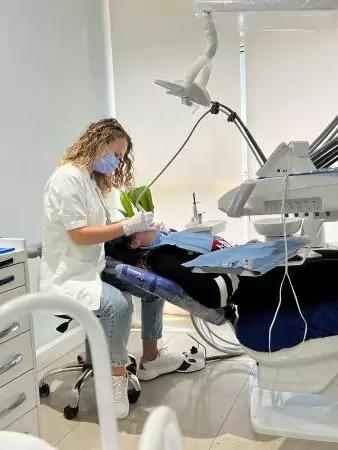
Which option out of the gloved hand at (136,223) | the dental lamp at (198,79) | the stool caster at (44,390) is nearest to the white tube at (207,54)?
the dental lamp at (198,79)

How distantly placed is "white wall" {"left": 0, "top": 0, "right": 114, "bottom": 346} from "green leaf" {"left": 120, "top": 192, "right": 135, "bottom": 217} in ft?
1.83

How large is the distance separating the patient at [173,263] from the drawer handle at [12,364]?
59cm

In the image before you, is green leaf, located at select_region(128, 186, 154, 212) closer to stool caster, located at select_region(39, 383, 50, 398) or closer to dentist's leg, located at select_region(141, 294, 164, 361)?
dentist's leg, located at select_region(141, 294, 164, 361)

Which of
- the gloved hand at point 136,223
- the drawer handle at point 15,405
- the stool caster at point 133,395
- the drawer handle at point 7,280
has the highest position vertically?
the gloved hand at point 136,223

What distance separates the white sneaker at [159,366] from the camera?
2.39 m

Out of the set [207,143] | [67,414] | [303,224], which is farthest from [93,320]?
[207,143]

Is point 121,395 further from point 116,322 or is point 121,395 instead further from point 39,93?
point 39,93

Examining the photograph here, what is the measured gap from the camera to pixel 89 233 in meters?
1.97

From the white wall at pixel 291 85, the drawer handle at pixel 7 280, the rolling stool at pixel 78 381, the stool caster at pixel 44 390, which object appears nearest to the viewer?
the drawer handle at pixel 7 280

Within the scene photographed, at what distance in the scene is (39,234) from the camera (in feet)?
8.79

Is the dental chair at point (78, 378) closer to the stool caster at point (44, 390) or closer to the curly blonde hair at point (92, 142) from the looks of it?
the stool caster at point (44, 390)

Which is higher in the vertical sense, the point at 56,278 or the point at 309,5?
the point at 309,5

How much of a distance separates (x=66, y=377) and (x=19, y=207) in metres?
0.89

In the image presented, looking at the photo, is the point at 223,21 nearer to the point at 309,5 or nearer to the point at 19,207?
the point at 309,5
